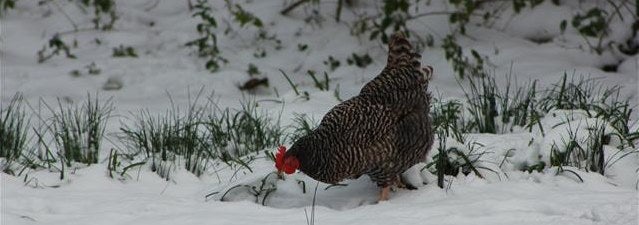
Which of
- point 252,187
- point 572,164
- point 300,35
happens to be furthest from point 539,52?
point 252,187

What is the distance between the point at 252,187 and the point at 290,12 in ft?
16.1

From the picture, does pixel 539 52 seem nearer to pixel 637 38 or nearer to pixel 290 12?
pixel 637 38

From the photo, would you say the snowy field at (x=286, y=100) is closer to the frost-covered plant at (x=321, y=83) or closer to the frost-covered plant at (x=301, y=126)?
the frost-covered plant at (x=321, y=83)

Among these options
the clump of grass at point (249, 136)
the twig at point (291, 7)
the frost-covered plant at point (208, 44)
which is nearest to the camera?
the clump of grass at point (249, 136)

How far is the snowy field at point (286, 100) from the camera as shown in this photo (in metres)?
4.32

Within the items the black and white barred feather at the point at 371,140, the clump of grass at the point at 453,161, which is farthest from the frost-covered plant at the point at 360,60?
the black and white barred feather at the point at 371,140

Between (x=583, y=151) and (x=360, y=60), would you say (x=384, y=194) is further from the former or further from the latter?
(x=360, y=60)

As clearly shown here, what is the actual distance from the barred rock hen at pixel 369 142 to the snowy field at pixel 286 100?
0.55 feet

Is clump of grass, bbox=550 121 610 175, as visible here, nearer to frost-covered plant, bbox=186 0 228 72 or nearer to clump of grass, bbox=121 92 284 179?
clump of grass, bbox=121 92 284 179

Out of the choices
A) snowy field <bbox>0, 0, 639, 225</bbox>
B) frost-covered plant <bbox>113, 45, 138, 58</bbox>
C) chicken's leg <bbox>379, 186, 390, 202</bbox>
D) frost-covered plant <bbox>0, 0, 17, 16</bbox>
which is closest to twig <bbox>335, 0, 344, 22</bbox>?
snowy field <bbox>0, 0, 639, 225</bbox>

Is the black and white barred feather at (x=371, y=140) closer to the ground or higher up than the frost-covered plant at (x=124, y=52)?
closer to the ground

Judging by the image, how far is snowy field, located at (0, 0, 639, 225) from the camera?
14.2 ft

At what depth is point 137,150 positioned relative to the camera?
589cm

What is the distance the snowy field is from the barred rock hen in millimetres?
166
